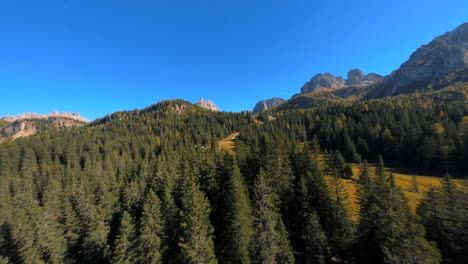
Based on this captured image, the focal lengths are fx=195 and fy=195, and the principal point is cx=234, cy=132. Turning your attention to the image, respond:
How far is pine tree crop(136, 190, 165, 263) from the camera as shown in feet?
79.9

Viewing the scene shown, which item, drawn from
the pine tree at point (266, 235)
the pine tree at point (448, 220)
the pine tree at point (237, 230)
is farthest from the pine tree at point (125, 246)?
the pine tree at point (448, 220)

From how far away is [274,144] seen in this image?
3494 centimetres

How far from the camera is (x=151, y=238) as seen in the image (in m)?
24.7

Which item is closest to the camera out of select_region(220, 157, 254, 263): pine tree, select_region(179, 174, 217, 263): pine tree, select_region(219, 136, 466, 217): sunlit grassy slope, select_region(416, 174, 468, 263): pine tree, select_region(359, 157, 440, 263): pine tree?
select_region(359, 157, 440, 263): pine tree

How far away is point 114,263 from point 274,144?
94.1 feet

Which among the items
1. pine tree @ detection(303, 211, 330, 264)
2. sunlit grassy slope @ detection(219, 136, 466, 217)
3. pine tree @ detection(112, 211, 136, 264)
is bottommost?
sunlit grassy slope @ detection(219, 136, 466, 217)

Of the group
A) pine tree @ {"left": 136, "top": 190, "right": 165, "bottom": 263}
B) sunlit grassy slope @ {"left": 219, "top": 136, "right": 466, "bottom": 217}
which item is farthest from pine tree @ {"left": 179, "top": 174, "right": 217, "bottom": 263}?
sunlit grassy slope @ {"left": 219, "top": 136, "right": 466, "bottom": 217}

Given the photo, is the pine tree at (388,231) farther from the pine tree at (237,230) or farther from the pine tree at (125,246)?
the pine tree at (125,246)

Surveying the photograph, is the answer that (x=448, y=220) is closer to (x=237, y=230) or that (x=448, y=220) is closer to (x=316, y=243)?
(x=316, y=243)

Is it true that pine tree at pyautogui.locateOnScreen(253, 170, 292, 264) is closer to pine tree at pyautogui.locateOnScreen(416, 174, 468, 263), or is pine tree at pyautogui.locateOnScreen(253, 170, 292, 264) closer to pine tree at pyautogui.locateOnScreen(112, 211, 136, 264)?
pine tree at pyautogui.locateOnScreen(416, 174, 468, 263)

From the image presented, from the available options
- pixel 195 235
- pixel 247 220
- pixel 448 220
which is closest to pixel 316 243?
pixel 247 220

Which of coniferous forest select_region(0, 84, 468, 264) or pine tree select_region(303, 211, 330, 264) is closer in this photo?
coniferous forest select_region(0, 84, 468, 264)

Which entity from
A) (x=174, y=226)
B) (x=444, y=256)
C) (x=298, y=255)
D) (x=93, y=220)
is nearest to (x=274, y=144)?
(x=298, y=255)

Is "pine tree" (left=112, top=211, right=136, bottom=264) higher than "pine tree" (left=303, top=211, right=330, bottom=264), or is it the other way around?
"pine tree" (left=112, top=211, right=136, bottom=264)
